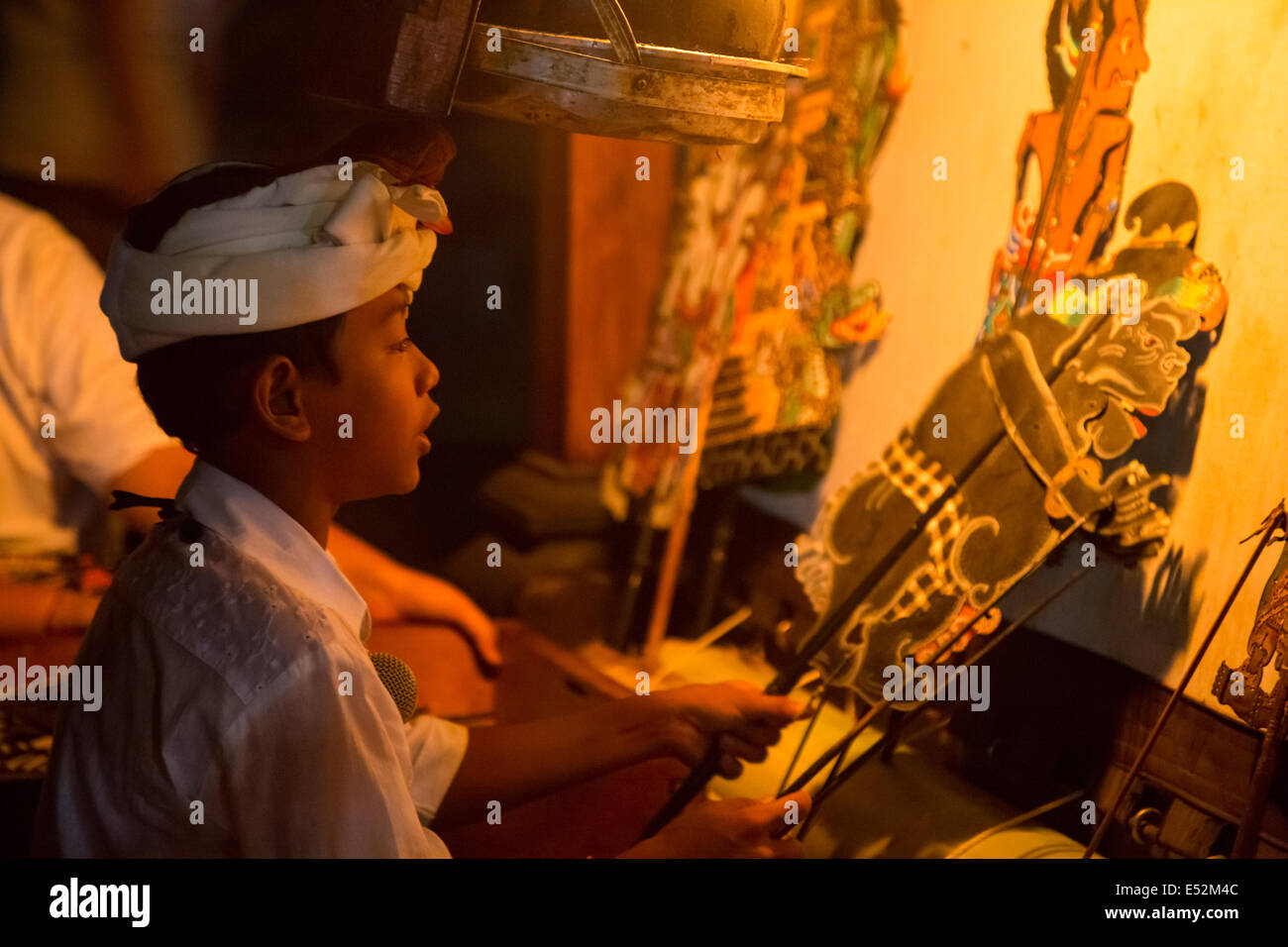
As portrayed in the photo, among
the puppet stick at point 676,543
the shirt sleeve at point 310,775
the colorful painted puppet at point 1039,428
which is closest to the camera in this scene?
the shirt sleeve at point 310,775

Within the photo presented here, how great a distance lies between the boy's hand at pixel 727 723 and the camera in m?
1.48

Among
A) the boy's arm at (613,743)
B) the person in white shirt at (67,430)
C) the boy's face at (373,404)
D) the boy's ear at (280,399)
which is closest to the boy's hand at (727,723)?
the boy's arm at (613,743)

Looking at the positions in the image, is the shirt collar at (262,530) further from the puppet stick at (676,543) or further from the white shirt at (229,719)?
the puppet stick at (676,543)

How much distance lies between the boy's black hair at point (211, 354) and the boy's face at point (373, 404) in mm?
23

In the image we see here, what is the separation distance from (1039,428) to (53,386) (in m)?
2.08

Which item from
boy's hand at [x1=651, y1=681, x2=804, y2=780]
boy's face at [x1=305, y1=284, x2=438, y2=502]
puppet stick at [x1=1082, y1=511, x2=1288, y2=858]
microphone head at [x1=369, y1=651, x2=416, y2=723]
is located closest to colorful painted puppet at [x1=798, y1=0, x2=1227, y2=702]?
puppet stick at [x1=1082, y1=511, x2=1288, y2=858]

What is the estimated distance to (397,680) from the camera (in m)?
1.37

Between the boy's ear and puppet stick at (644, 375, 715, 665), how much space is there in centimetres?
132

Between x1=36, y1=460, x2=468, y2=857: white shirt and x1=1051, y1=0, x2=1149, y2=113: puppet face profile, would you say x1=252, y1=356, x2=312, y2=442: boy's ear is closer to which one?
x1=36, y1=460, x2=468, y2=857: white shirt

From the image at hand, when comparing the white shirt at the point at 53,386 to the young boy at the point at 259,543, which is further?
the white shirt at the point at 53,386

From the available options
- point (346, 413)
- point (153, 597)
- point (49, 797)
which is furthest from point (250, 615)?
point (49, 797)

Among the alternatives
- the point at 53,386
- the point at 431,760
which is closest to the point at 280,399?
the point at 431,760

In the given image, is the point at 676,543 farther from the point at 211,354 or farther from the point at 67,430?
the point at 211,354
